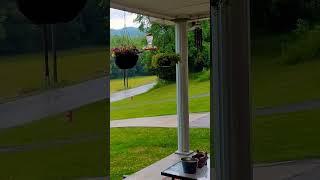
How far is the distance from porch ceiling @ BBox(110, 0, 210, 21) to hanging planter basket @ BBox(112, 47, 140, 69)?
0.77 m

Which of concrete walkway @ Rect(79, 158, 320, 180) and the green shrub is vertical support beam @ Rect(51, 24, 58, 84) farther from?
the green shrub

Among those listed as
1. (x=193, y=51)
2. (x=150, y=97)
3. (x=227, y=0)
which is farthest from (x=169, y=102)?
(x=227, y=0)

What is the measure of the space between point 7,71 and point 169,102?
6.58 m

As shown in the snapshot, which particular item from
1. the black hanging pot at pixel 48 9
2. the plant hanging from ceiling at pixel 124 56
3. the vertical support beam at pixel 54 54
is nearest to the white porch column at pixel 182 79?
the plant hanging from ceiling at pixel 124 56

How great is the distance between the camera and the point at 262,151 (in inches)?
70.4

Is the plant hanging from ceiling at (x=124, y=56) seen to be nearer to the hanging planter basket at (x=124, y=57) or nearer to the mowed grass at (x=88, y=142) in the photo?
the hanging planter basket at (x=124, y=57)

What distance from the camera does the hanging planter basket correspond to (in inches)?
106

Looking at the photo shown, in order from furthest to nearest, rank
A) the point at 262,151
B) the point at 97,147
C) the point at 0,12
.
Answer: the point at 262,151 < the point at 97,147 < the point at 0,12

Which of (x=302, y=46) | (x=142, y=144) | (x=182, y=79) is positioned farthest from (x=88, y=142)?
(x=142, y=144)

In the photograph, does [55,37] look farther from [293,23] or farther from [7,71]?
[293,23]

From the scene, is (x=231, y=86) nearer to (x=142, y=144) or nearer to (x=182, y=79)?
(x=182, y=79)

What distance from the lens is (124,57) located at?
8.88 feet

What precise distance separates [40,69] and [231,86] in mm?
714

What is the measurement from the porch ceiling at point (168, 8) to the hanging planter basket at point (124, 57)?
30.2 inches
